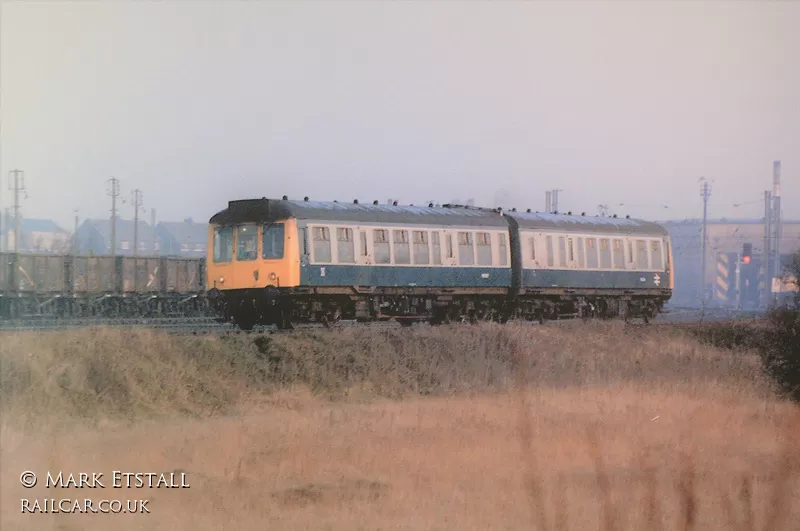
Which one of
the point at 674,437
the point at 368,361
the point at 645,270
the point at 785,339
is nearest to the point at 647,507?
the point at 674,437

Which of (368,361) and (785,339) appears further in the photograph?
(785,339)

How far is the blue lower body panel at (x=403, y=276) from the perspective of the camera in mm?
26062

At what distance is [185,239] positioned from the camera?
8856 cm

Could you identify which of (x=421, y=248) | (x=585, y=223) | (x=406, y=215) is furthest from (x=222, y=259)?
(x=585, y=223)

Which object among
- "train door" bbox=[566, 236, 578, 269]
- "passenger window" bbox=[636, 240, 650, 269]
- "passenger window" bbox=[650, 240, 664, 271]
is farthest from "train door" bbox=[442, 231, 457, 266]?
"passenger window" bbox=[650, 240, 664, 271]

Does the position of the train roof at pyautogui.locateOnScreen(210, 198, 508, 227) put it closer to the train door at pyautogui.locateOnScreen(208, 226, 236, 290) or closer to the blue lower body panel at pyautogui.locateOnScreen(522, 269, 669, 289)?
the train door at pyautogui.locateOnScreen(208, 226, 236, 290)

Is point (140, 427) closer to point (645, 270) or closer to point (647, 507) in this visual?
point (647, 507)

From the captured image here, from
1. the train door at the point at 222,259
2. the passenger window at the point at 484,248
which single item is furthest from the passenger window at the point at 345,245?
the passenger window at the point at 484,248

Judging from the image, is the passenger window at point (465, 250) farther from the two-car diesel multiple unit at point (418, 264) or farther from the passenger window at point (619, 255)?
the passenger window at point (619, 255)

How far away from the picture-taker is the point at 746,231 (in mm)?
88312

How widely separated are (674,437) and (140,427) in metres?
9.50

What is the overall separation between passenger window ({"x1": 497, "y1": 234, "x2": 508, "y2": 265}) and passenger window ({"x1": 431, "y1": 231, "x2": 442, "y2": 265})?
2.69 metres

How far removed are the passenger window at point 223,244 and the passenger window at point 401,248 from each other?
415cm

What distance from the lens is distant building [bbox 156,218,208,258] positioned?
87125 mm
